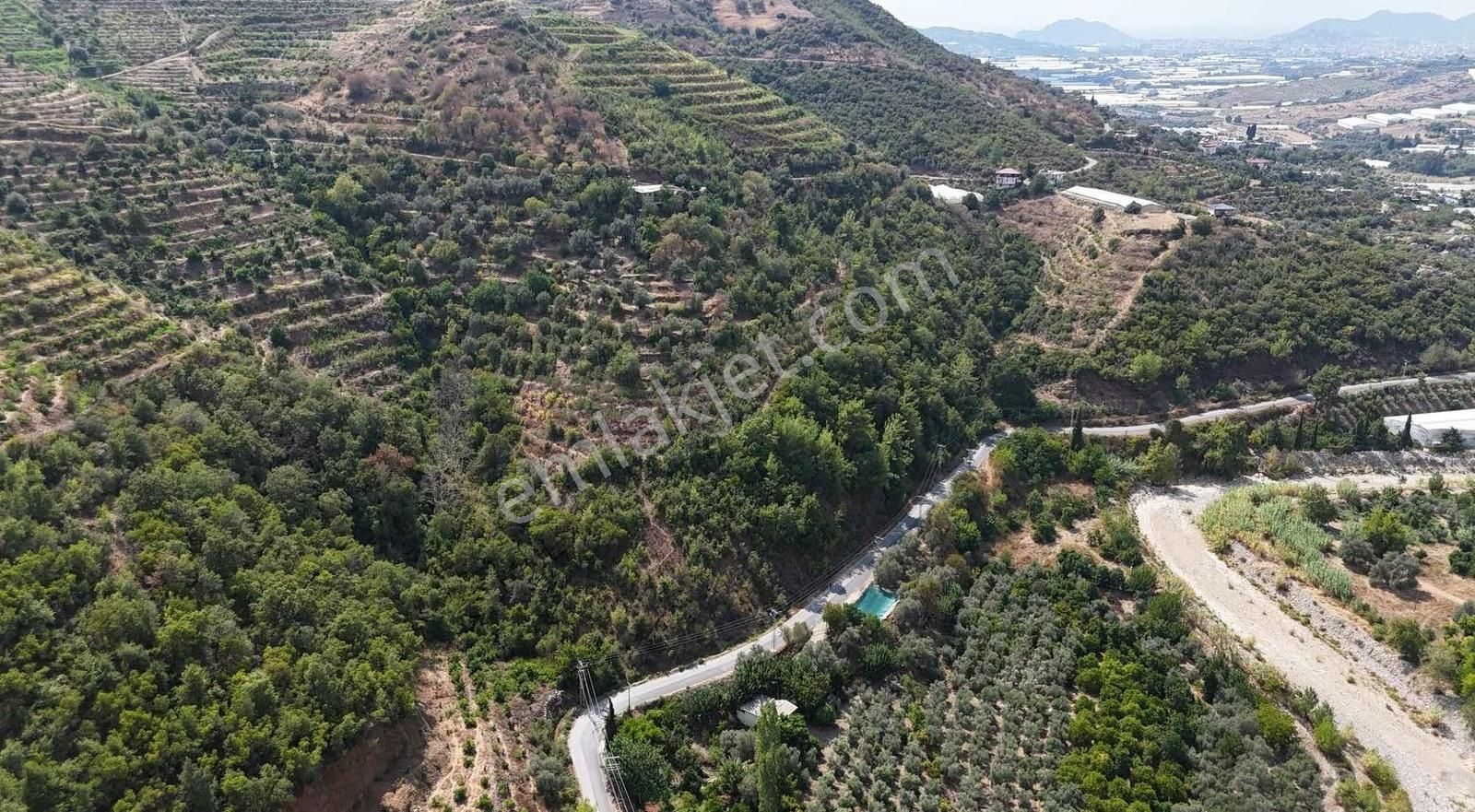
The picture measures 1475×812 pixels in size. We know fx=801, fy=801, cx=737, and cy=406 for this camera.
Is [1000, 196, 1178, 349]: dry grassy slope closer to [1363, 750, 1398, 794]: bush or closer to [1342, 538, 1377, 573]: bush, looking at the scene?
[1342, 538, 1377, 573]: bush

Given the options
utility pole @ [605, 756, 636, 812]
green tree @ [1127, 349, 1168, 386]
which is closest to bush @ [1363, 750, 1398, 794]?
utility pole @ [605, 756, 636, 812]

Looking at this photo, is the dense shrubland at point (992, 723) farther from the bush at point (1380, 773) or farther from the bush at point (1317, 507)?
the bush at point (1317, 507)

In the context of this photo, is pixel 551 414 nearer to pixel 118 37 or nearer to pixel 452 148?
pixel 452 148

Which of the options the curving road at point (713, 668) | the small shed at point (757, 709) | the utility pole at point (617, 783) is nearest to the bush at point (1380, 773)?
the curving road at point (713, 668)

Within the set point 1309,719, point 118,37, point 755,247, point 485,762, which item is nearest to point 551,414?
point 485,762

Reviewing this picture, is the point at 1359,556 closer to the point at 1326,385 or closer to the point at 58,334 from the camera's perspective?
the point at 1326,385
